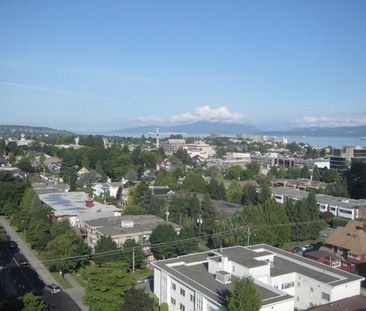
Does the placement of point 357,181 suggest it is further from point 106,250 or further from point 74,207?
point 106,250

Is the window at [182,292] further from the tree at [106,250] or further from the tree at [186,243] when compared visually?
the tree at [186,243]

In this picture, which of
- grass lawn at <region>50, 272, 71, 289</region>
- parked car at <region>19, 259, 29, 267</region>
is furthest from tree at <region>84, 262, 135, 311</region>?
parked car at <region>19, 259, 29, 267</region>

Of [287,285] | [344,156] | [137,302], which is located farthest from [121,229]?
[344,156]

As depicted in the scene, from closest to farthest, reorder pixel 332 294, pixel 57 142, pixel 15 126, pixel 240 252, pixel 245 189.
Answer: pixel 332 294 → pixel 240 252 → pixel 245 189 → pixel 57 142 → pixel 15 126

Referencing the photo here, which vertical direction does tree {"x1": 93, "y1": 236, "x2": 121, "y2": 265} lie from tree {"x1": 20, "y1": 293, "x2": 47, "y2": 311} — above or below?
below

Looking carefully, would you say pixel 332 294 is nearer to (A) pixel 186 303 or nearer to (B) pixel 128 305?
(A) pixel 186 303

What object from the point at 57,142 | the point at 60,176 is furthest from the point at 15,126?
the point at 60,176

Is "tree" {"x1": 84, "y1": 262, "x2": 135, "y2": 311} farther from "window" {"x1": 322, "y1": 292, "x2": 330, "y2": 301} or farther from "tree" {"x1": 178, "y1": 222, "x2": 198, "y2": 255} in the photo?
"window" {"x1": 322, "y1": 292, "x2": 330, "y2": 301}
